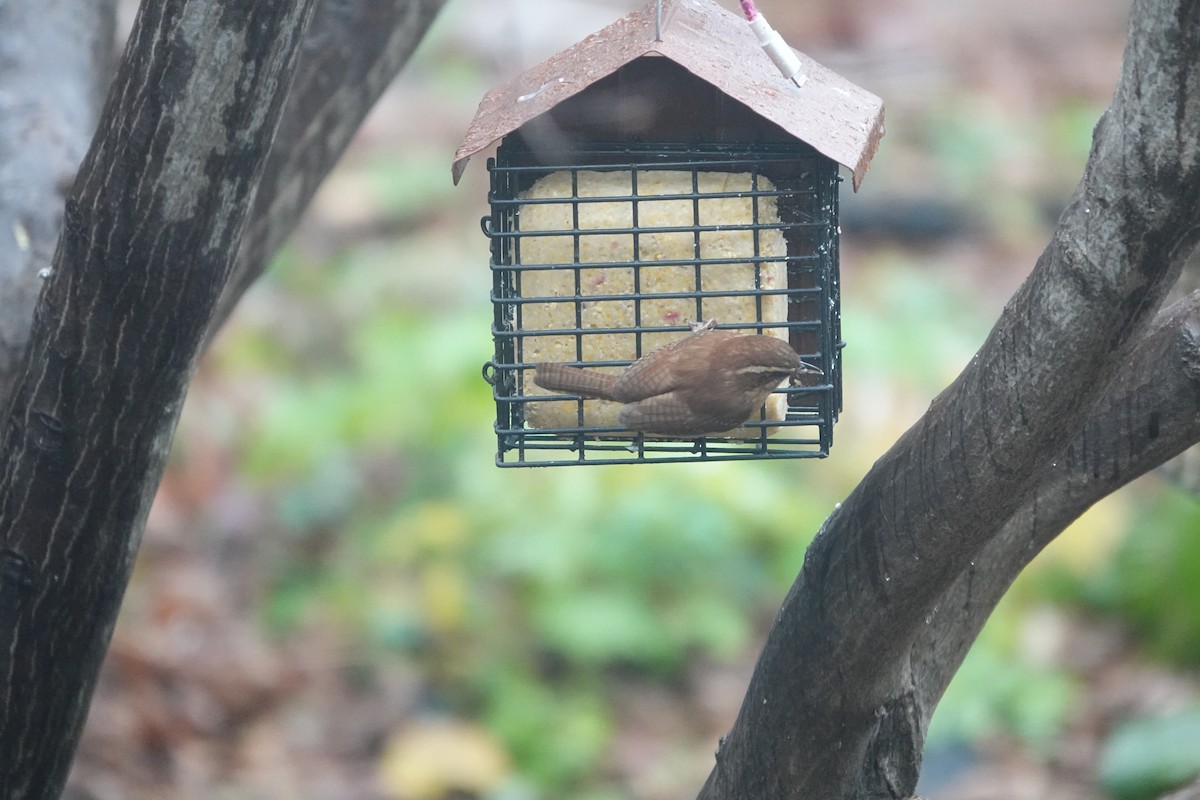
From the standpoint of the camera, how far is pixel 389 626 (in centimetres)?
646

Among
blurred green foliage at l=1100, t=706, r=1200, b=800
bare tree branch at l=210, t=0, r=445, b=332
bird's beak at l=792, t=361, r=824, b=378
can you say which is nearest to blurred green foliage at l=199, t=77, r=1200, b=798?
blurred green foliage at l=1100, t=706, r=1200, b=800

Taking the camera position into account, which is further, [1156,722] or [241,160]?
[1156,722]

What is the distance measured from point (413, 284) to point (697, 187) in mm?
6316

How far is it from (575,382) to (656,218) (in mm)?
393

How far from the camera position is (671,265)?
2652 millimetres

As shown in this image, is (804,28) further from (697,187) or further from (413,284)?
(697,187)

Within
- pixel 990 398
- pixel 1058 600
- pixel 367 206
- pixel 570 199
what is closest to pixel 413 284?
pixel 367 206

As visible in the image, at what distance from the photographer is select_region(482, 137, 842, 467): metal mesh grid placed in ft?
8.71

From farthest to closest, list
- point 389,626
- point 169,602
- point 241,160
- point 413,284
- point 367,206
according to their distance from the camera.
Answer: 1. point 367,206
2. point 413,284
3. point 169,602
4. point 389,626
5. point 241,160

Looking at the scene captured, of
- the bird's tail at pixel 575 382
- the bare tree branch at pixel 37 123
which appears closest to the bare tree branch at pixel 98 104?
the bare tree branch at pixel 37 123

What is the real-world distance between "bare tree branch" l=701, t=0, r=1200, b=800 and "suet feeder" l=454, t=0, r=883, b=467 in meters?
0.46

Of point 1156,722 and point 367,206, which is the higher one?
point 367,206

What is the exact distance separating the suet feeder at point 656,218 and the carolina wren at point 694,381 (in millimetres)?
88

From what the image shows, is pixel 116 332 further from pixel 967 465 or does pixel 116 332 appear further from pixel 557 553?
pixel 557 553
